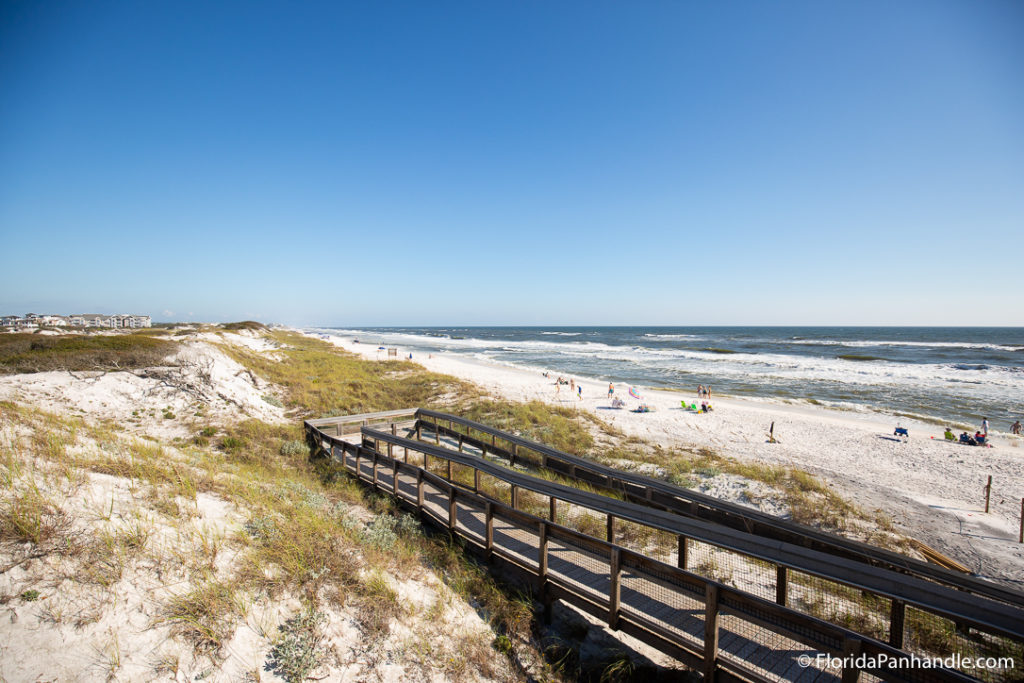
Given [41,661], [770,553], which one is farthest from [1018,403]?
[41,661]

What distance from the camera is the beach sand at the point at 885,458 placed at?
9.23 metres

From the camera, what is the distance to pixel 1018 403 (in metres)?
25.7

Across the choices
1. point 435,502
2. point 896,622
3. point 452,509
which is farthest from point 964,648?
point 435,502

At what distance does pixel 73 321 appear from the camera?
118ft

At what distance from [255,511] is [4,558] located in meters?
2.32

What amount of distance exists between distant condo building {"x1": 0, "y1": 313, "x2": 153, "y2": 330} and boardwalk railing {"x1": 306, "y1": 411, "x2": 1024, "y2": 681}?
32.5 meters

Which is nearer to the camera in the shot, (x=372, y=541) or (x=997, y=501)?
(x=372, y=541)

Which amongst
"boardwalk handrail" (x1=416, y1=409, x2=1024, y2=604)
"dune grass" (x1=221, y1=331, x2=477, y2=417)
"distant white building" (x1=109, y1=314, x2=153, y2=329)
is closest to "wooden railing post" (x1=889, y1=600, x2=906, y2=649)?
"boardwalk handrail" (x1=416, y1=409, x2=1024, y2=604)

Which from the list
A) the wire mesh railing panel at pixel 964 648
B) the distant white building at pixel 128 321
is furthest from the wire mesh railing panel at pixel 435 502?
the distant white building at pixel 128 321

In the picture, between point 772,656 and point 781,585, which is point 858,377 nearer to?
point 781,585

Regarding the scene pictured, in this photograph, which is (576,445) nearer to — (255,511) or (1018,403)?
(255,511)

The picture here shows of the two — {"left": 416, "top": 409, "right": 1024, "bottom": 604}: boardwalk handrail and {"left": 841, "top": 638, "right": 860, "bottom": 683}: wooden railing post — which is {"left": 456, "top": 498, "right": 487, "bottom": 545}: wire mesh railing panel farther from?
{"left": 841, "top": 638, "right": 860, "bottom": 683}: wooden railing post

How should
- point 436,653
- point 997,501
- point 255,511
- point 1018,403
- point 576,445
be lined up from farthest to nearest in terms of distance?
point 1018,403
point 576,445
point 997,501
point 255,511
point 436,653

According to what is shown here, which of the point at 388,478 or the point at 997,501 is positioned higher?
the point at 388,478
